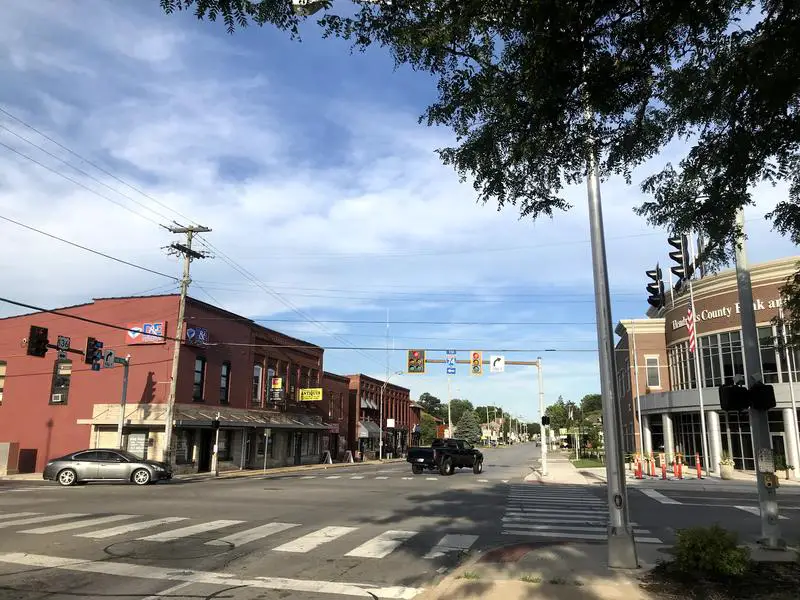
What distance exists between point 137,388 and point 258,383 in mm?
10598

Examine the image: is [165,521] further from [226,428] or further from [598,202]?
[226,428]

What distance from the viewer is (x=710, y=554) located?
7418 mm

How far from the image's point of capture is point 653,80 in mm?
7023

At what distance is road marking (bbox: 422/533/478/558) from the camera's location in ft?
33.6

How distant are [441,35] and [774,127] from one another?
3885mm

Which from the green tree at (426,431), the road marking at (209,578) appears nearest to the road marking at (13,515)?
the road marking at (209,578)

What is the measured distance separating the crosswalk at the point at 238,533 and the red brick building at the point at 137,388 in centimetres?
1993

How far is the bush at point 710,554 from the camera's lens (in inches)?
289

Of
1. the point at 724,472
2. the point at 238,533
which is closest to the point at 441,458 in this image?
the point at 724,472

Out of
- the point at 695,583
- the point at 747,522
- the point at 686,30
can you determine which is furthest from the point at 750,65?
the point at 747,522

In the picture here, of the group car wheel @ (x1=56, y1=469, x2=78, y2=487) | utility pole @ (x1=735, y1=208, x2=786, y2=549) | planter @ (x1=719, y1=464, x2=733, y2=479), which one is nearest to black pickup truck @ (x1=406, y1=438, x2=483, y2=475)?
planter @ (x1=719, y1=464, x2=733, y2=479)

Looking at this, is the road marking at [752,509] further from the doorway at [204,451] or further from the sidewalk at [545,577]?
the doorway at [204,451]

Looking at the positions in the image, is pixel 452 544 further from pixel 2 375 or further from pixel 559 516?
pixel 2 375

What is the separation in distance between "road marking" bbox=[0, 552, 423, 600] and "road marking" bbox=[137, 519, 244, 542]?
2014 millimetres
